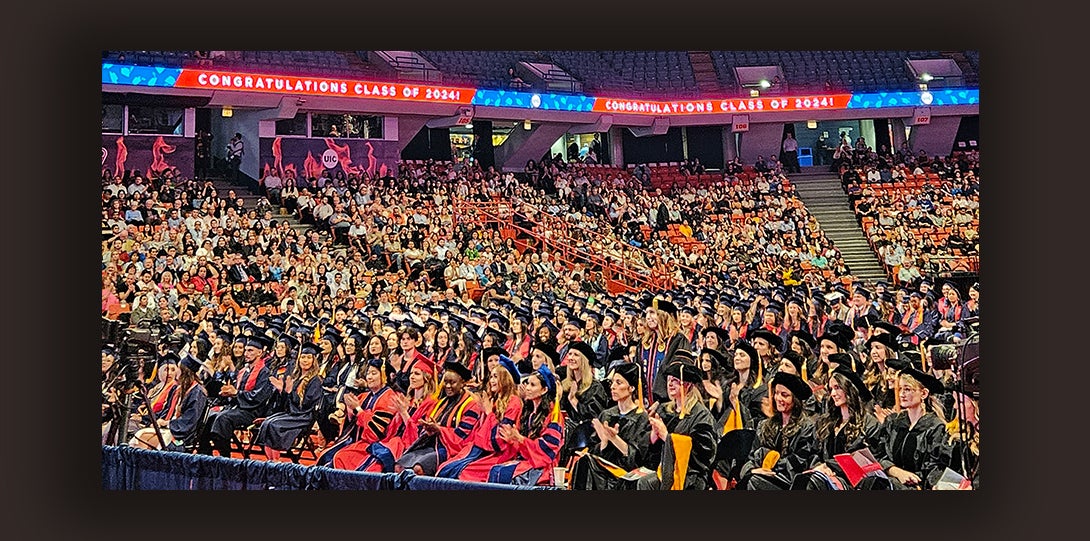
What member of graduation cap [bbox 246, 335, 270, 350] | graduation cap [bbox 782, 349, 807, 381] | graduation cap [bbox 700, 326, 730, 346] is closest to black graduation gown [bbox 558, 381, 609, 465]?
graduation cap [bbox 700, 326, 730, 346]

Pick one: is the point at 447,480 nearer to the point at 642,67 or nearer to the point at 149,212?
the point at 149,212

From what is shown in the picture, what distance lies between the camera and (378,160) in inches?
429

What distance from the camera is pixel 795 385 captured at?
9.25 meters

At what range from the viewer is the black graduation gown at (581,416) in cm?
951

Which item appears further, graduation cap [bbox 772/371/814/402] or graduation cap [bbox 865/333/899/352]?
graduation cap [bbox 865/333/899/352]

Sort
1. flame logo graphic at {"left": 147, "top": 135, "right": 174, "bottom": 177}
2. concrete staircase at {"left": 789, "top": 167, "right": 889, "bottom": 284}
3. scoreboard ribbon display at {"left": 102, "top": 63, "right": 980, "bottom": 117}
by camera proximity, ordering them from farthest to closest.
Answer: concrete staircase at {"left": 789, "top": 167, "right": 889, "bottom": 284}
scoreboard ribbon display at {"left": 102, "top": 63, "right": 980, "bottom": 117}
flame logo graphic at {"left": 147, "top": 135, "right": 174, "bottom": 177}

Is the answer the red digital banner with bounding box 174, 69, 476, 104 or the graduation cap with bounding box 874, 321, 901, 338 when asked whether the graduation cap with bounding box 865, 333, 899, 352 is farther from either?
the red digital banner with bounding box 174, 69, 476, 104

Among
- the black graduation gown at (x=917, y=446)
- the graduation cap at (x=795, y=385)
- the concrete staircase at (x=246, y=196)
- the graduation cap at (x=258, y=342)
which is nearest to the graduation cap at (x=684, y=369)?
the graduation cap at (x=795, y=385)

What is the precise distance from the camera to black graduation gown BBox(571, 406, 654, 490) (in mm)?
9414

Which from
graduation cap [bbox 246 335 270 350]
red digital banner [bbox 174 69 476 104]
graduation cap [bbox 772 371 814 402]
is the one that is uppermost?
red digital banner [bbox 174 69 476 104]

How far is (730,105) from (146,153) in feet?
16.8

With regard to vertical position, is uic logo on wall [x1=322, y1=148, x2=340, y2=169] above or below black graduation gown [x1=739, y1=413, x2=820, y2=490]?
above

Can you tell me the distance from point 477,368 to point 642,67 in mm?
3513
